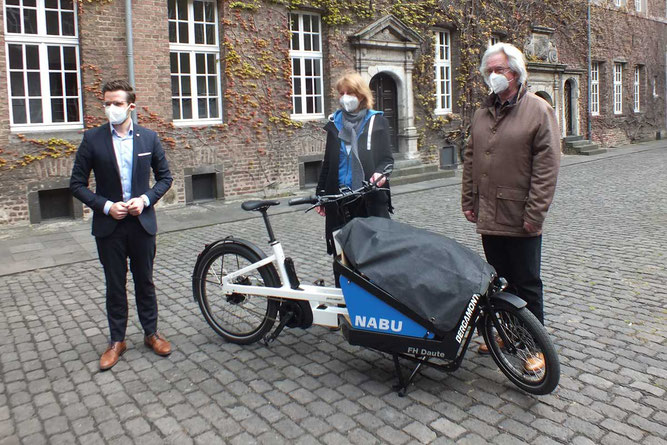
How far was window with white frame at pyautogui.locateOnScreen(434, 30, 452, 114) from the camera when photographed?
17547 millimetres

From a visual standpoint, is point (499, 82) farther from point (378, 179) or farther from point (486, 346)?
point (486, 346)

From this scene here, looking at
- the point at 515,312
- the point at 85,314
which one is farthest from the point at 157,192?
the point at 515,312

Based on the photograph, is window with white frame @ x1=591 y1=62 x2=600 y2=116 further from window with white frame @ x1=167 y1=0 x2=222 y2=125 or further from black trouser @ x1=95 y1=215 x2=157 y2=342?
black trouser @ x1=95 y1=215 x2=157 y2=342

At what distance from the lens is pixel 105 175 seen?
13.6ft

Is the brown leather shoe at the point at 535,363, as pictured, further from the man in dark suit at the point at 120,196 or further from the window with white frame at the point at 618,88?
the window with white frame at the point at 618,88

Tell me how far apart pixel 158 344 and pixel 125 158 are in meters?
1.34

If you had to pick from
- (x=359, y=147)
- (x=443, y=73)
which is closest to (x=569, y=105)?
(x=443, y=73)

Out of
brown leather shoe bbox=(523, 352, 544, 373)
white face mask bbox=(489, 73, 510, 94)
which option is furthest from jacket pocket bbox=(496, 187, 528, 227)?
brown leather shoe bbox=(523, 352, 544, 373)

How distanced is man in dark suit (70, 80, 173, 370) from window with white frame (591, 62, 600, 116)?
24.2 meters

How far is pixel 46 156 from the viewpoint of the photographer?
10.2m

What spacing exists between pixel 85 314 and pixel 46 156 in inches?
230

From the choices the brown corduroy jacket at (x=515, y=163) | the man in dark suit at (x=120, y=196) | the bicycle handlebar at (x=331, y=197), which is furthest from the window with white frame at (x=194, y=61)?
the brown corduroy jacket at (x=515, y=163)

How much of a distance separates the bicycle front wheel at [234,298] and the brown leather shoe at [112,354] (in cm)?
65

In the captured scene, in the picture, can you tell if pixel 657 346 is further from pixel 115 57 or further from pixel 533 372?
pixel 115 57
